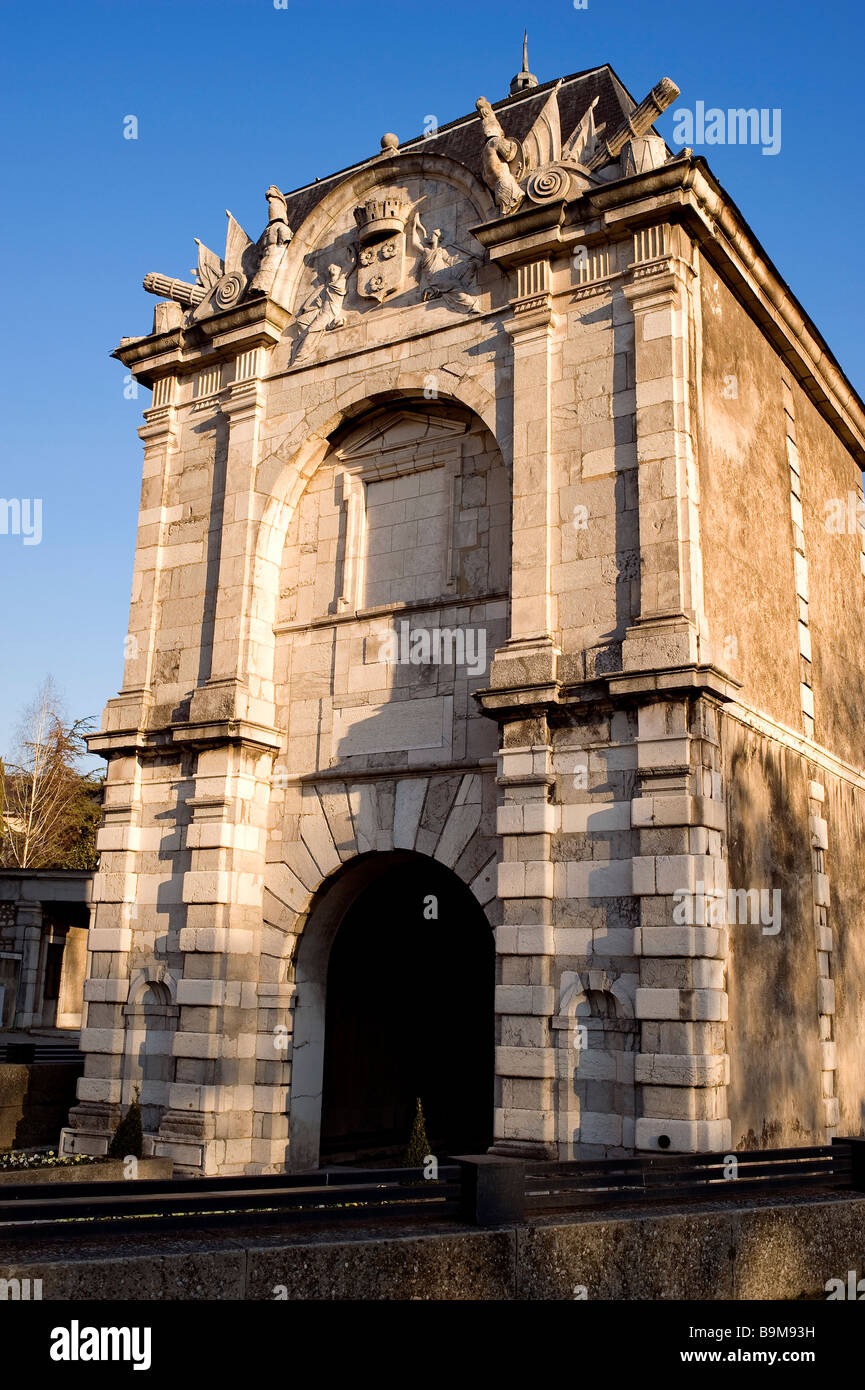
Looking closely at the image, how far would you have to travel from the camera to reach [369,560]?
15.6m

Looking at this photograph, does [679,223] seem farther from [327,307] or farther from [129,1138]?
[129,1138]

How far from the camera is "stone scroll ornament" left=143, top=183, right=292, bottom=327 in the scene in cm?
1712

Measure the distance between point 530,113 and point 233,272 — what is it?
4.89m

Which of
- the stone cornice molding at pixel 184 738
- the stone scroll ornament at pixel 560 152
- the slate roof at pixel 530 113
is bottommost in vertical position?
the stone cornice molding at pixel 184 738

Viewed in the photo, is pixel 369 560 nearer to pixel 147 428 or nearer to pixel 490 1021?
pixel 147 428

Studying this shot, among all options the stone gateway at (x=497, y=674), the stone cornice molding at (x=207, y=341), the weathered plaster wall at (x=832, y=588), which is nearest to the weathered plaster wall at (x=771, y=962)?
the stone gateway at (x=497, y=674)

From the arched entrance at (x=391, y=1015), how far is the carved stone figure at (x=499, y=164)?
8.20 m

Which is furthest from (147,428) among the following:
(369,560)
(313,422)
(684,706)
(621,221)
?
(684,706)

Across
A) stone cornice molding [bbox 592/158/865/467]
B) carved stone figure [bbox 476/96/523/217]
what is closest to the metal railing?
stone cornice molding [bbox 592/158/865/467]

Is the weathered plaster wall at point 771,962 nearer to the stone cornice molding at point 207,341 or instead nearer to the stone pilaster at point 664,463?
the stone pilaster at point 664,463

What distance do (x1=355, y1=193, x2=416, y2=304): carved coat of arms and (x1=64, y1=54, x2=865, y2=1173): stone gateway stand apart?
53 mm

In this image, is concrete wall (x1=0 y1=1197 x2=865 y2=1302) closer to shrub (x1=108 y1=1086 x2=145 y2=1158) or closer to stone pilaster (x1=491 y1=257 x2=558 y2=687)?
stone pilaster (x1=491 y1=257 x2=558 y2=687)

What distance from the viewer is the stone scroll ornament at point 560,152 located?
13742 millimetres

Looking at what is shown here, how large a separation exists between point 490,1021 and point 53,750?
106 feet
